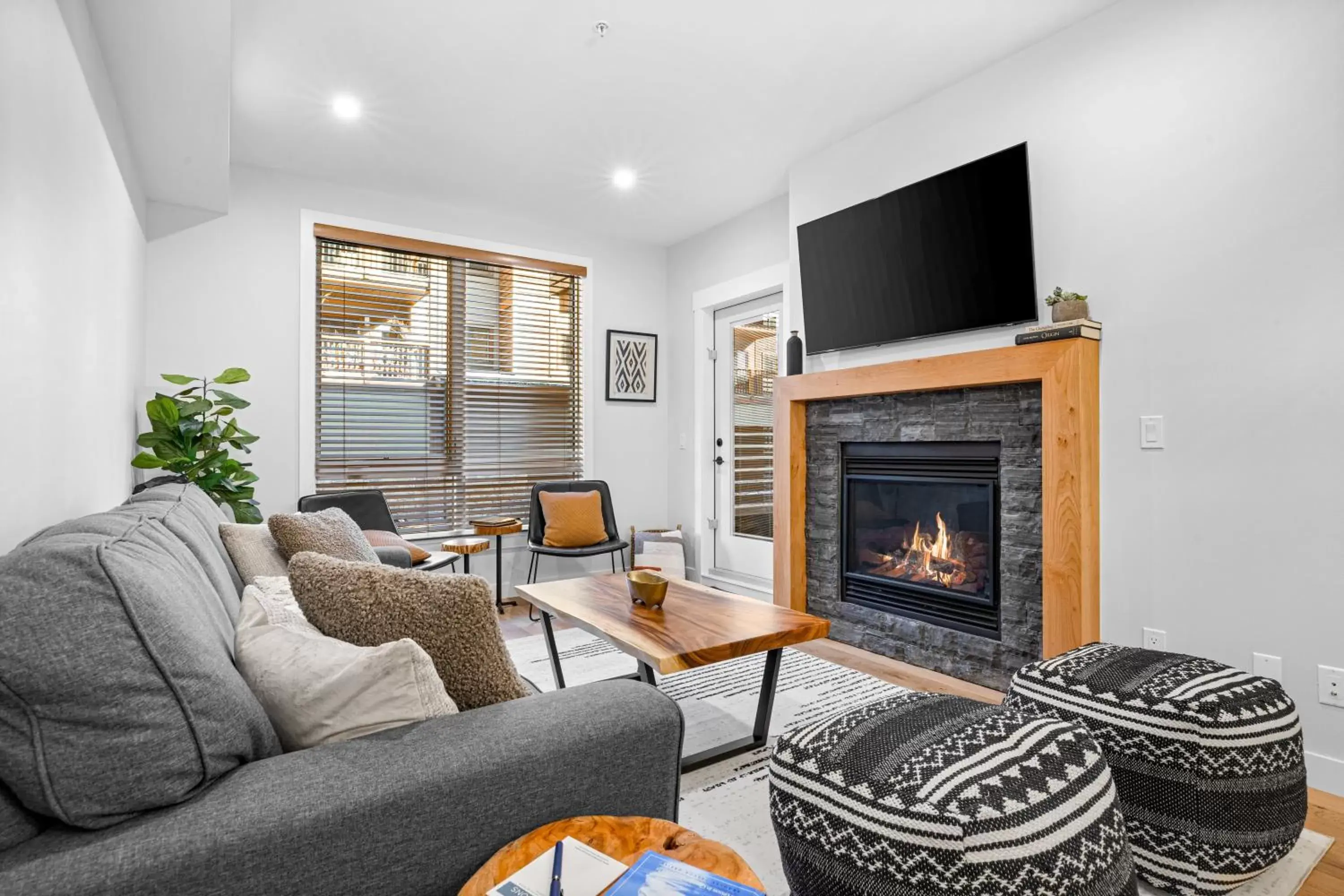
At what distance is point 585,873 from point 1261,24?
3.03 metres

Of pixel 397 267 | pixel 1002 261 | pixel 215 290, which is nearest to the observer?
pixel 1002 261

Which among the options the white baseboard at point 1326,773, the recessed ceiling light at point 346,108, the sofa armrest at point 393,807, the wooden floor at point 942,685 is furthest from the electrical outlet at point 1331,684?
the recessed ceiling light at point 346,108

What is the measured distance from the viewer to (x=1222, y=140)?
7.46 ft

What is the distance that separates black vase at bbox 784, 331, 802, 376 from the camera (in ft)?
12.2

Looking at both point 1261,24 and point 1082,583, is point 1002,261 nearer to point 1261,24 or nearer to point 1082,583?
point 1261,24

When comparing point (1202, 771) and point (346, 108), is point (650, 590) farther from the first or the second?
point (346, 108)

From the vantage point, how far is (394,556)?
9.64ft

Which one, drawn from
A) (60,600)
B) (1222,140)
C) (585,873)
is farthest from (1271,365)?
(60,600)

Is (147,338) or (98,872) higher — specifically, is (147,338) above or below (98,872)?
above

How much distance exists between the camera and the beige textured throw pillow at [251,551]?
1855 mm

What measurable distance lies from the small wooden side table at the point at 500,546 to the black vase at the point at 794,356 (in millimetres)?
1919

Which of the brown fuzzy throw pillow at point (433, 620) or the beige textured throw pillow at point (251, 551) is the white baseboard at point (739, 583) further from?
the brown fuzzy throw pillow at point (433, 620)

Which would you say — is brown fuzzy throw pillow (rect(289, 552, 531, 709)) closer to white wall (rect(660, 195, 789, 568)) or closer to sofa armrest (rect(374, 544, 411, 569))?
sofa armrest (rect(374, 544, 411, 569))

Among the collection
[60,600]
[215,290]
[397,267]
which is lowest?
[60,600]
